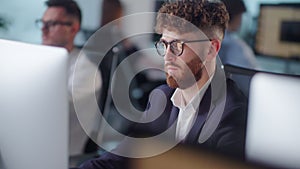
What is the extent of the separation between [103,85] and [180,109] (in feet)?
1.40

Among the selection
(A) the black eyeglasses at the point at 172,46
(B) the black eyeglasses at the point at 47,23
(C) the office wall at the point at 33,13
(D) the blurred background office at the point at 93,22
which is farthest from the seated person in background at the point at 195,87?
(B) the black eyeglasses at the point at 47,23

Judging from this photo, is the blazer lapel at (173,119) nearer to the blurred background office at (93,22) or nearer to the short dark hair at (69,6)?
the blurred background office at (93,22)

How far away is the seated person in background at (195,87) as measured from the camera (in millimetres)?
1033

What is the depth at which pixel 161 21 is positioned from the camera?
1.12m

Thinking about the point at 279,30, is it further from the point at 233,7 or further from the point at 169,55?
the point at 169,55

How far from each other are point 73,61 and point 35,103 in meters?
0.64

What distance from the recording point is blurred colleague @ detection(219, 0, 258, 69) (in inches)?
43.7

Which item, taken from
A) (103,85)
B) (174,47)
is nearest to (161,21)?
(174,47)


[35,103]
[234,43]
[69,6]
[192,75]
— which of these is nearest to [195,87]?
[192,75]

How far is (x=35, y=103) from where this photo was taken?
772 mm

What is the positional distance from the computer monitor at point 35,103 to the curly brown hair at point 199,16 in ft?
1.29

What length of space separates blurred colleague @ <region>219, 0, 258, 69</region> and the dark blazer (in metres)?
0.10

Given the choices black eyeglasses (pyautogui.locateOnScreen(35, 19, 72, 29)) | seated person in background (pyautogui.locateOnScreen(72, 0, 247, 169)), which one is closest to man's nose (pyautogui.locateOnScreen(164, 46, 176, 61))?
seated person in background (pyautogui.locateOnScreen(72, 0, 247, 169))

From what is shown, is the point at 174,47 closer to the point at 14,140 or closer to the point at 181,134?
the point at 181,134
